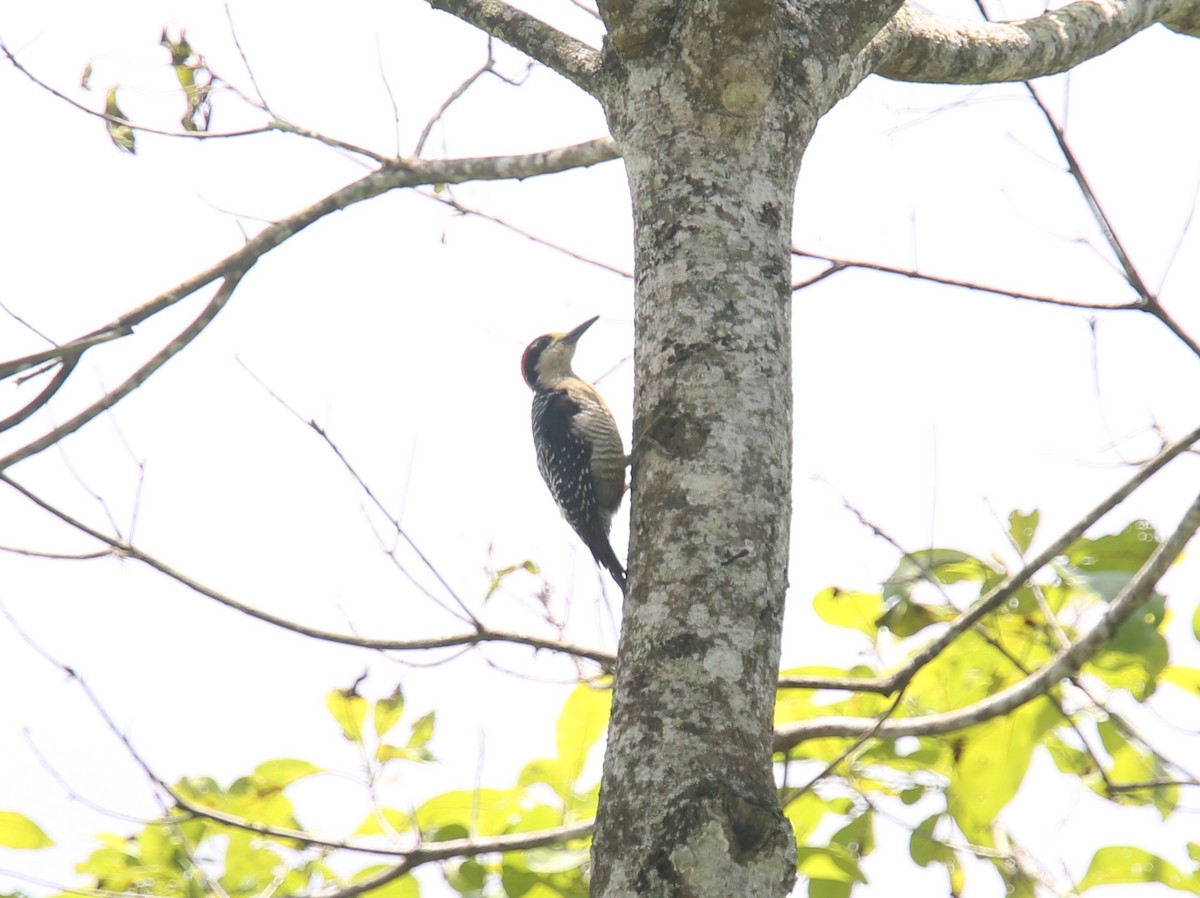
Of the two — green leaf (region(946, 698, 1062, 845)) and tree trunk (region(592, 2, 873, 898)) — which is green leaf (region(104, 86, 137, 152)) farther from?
green leaf (region(946, 698, 1062, 845))

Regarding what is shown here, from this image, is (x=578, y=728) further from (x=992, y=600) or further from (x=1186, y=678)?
(x=1186, y=678)

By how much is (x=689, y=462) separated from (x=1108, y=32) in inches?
86.6

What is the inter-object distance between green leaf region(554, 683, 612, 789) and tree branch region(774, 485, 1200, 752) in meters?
0.42

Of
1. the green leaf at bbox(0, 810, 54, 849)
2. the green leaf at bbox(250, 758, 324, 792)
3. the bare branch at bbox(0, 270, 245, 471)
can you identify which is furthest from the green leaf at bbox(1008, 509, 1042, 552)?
the green leaf at bbox(0, 810, 54, 849)

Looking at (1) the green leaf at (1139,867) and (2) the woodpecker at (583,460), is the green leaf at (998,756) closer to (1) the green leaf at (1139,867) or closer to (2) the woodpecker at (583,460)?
(1) the green leaf at (1139,867)

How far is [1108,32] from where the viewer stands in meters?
3.21

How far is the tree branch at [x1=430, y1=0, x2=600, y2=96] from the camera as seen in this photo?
2408 millimetres

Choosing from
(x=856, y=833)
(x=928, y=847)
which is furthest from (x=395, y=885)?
(x=928, y=847)

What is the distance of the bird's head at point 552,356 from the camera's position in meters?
6.40

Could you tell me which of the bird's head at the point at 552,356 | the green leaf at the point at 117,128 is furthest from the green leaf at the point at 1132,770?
the bird's head at the point at 552,356

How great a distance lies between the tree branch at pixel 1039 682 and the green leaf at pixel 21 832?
1753 millimetres

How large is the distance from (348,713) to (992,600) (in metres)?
1.61

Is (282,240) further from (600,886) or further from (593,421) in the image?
(600,886)

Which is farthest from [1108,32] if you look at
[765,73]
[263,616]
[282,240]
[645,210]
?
[263,616]
